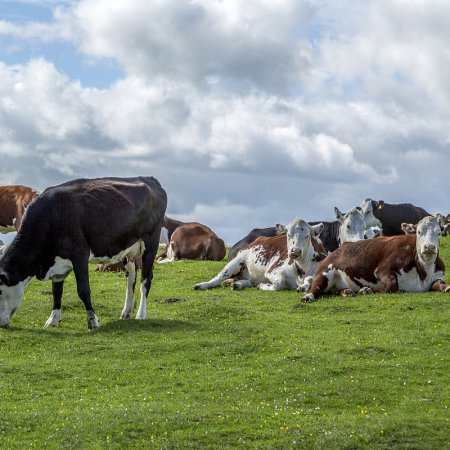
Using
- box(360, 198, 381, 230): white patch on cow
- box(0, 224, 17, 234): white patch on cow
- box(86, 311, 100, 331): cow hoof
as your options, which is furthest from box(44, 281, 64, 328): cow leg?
box(360, 198, 381, 230): white patch on cow

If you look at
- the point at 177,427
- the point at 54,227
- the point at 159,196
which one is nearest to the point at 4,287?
the point at 54,227

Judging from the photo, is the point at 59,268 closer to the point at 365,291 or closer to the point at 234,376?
the point at 234,376

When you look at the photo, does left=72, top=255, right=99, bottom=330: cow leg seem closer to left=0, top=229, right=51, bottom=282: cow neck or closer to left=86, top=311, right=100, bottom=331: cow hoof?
left=86, top=311, right=100, bottom=331: cow hoof

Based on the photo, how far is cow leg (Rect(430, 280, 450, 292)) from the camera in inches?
873

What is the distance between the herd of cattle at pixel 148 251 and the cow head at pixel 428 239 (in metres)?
0.03

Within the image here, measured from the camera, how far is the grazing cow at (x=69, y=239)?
19391mm

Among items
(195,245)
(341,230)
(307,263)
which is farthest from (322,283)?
(195,245)

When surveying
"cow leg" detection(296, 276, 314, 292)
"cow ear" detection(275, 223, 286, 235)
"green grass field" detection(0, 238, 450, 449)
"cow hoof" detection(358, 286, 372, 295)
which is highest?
"cow ear" detection(275, 223, 286, 235)

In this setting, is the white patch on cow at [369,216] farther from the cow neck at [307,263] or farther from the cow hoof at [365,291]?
the cow hoof at [365,291]

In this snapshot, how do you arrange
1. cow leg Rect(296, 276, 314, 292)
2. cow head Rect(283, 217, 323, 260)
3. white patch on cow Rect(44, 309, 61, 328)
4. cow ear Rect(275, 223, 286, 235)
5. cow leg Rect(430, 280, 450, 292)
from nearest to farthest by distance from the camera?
white patch on cow Rect(44, 309, 61, 328) → cow leg Rect(430, 280, 450, 292) → cow leg Rect(296, 276, 314, 292) → cow head Rect(283, 217, 323, 260) → cow ear Rect(275, 223, 286, 235)

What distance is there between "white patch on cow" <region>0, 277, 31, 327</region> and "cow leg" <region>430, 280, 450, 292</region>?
9092 mm

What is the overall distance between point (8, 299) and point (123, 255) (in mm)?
2512

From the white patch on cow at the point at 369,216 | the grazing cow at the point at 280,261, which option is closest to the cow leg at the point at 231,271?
the grazing cow at the point at 280,261

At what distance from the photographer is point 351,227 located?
2936cm
